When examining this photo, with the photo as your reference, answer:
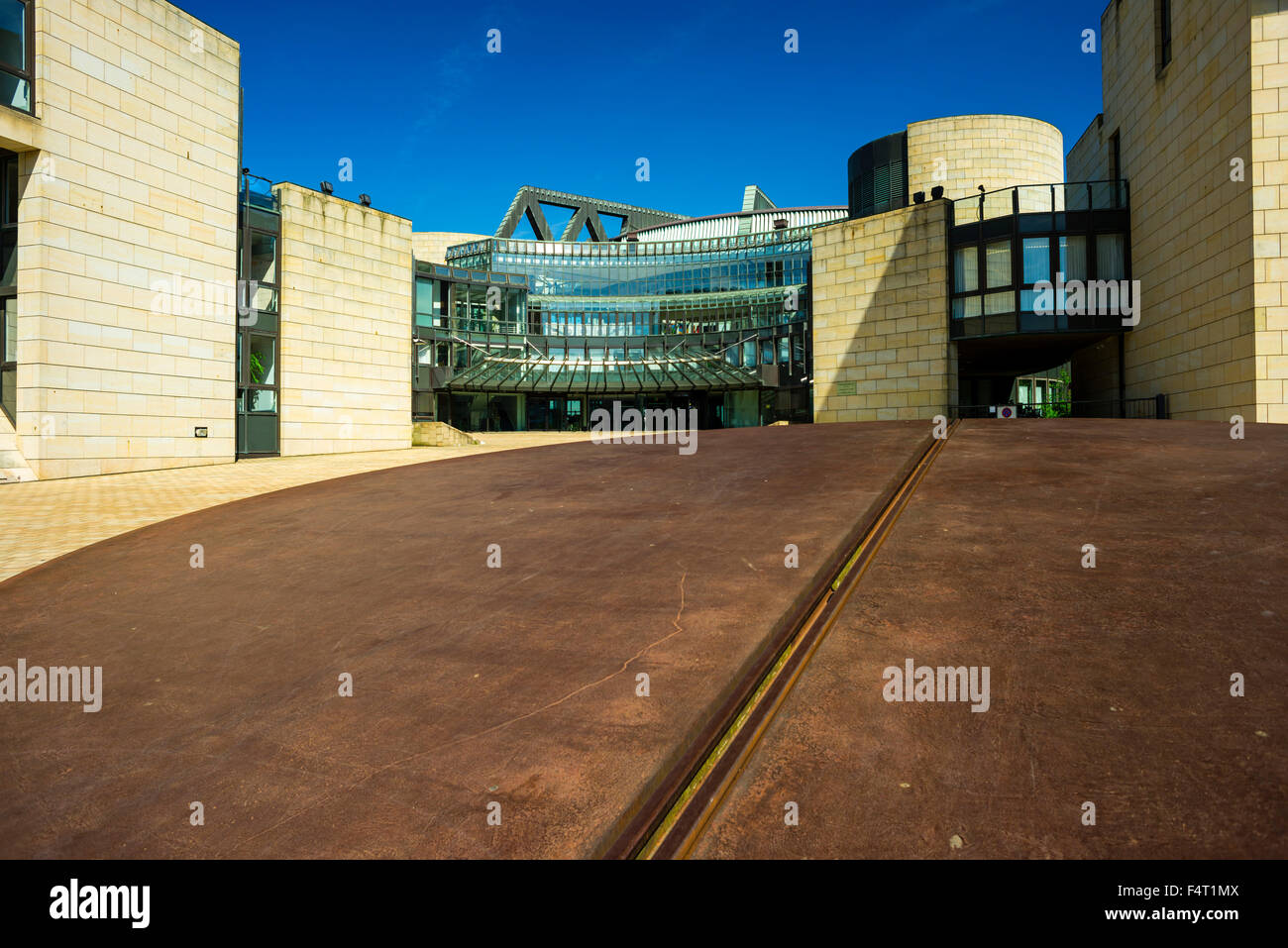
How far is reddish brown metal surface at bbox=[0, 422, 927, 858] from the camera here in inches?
105

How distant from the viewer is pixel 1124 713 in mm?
2941

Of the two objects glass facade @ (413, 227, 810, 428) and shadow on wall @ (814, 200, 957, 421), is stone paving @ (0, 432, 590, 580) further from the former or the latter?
glass facade @ (413, 227, 810, 428)

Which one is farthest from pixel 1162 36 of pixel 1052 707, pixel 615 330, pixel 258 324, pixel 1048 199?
pixel 615 330

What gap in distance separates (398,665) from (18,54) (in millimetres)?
22136

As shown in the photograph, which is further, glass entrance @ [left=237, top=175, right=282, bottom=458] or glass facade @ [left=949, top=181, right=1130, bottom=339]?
glass facade @ [left=949, top=181, right=1130, bottom=339]

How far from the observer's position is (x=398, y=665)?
3941 mm

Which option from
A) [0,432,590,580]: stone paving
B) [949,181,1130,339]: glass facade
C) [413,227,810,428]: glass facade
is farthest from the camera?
[413,227,810,428]: glass facade

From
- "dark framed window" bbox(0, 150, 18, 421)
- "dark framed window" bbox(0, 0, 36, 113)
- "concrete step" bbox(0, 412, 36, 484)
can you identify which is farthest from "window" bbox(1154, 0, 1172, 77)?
"concrete step" bbox(0, 412, 36, 484)

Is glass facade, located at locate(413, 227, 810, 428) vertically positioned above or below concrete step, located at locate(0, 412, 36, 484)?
above

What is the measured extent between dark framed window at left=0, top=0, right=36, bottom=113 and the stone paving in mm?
9327
